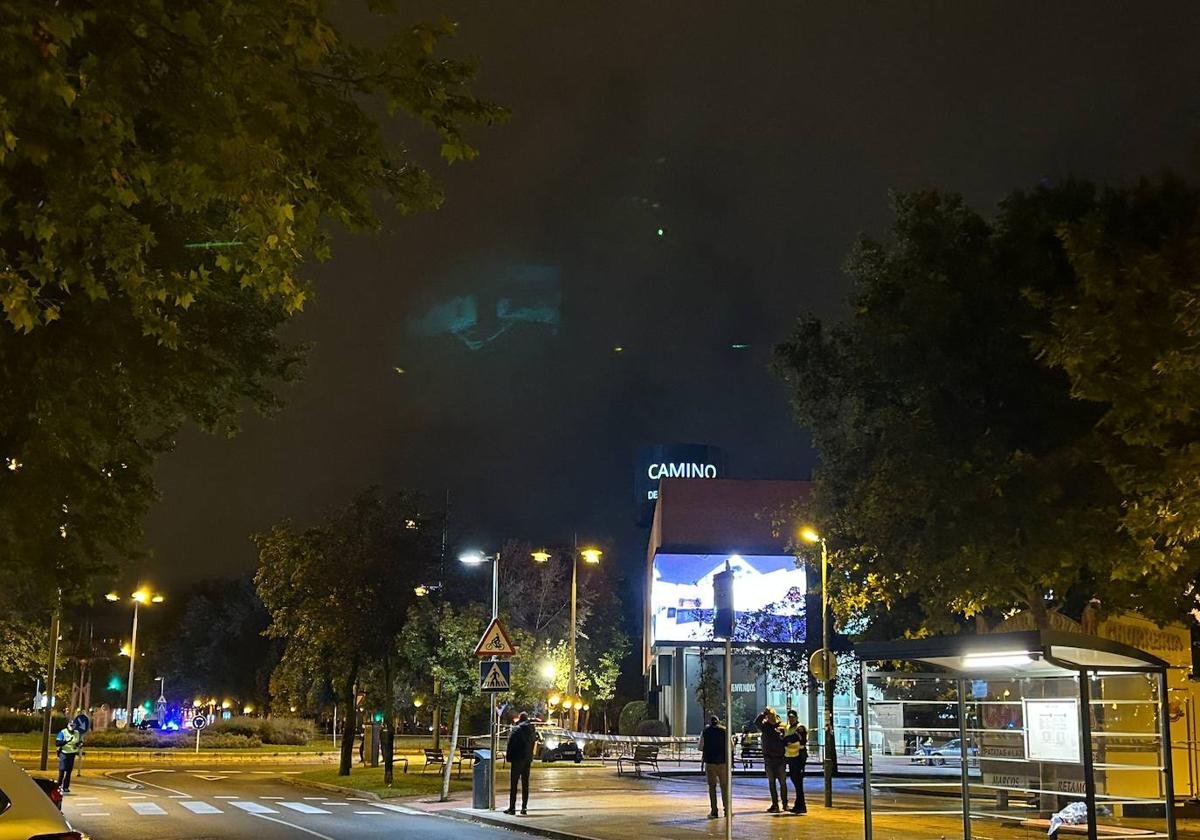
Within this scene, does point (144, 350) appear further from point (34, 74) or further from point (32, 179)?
point (34, 74)

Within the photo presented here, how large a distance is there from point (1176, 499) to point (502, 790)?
65.5 feet

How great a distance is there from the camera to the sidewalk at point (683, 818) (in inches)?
701

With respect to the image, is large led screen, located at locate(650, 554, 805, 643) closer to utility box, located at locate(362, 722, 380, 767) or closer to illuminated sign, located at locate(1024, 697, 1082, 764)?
utility box, located at locate(362, 722, 380, 767)

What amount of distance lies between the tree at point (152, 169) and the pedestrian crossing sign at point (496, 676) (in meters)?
11.8

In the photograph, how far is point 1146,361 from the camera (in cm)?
1402

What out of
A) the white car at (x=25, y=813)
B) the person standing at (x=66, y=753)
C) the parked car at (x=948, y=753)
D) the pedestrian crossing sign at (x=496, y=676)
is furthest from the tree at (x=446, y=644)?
the white car at (x=25, y=813)

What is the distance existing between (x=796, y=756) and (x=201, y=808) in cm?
1171

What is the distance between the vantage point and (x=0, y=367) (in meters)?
Answer: 10.8

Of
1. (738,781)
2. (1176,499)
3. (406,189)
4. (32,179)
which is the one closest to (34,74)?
(32,179)

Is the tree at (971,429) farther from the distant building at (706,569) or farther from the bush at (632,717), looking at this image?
the bush at (632,717)

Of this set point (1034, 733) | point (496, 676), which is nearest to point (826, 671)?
point (496, 676)

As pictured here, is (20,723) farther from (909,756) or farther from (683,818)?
(909,756)

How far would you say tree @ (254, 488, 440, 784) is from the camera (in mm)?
32406

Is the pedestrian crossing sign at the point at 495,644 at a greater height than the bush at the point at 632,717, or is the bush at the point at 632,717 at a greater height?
the pedestrian crossing sign at the point at 495,644
